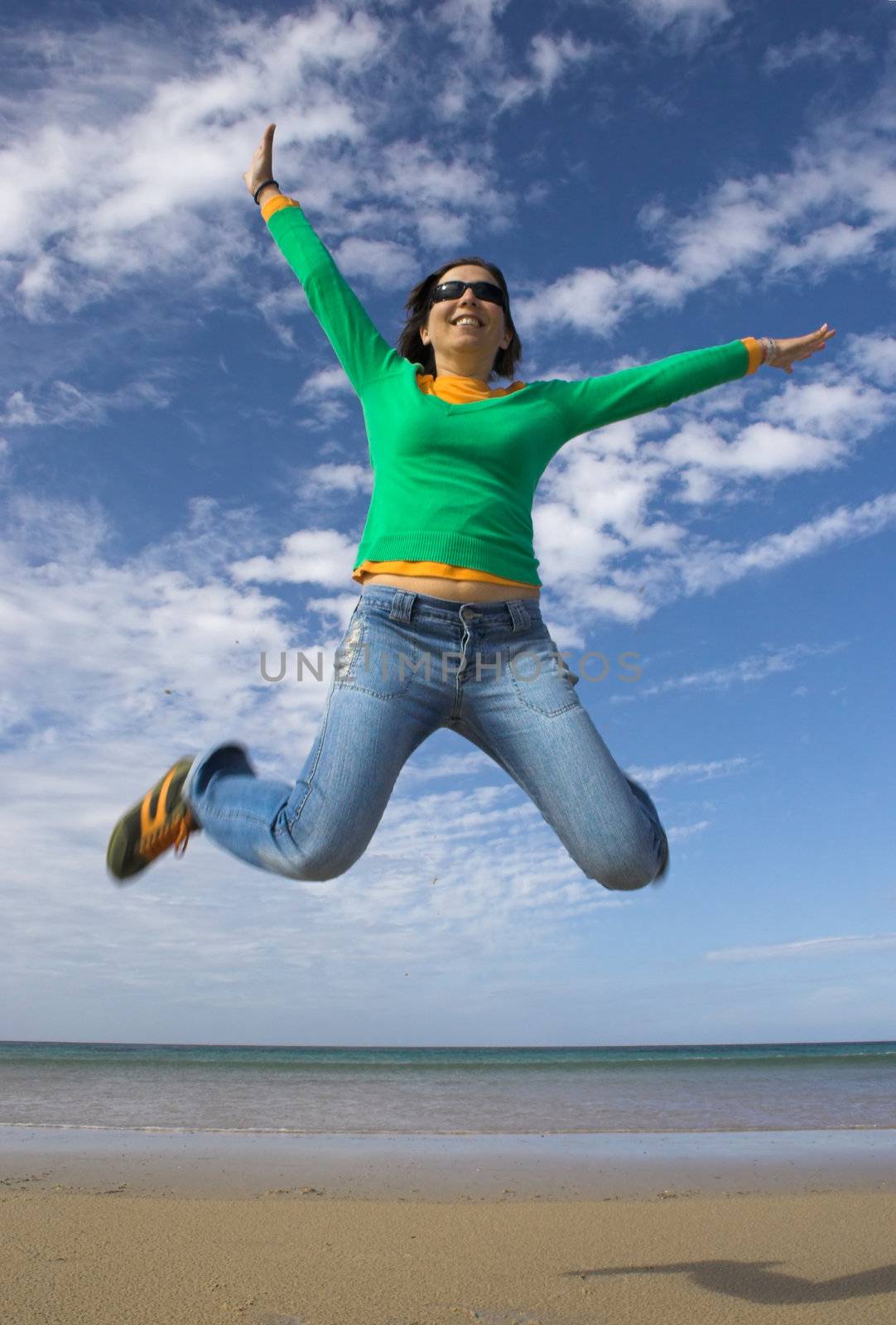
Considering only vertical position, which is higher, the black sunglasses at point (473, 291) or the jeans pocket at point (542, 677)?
the black sunglasses at point (473, 291)

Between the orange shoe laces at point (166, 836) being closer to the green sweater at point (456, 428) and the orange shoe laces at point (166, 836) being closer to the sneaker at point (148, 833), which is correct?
the sneaker at point (148, 833)

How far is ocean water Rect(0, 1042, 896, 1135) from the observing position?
33.2ft

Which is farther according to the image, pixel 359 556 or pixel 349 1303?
pixel 349 1303

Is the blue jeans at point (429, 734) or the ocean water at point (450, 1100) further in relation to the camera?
the ocean water at point (450, 1100)

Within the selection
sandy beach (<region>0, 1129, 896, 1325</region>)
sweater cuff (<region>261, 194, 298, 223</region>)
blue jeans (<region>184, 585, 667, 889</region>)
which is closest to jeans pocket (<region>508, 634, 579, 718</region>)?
blue jeans (<region>184, 585, 667, 889</region>)

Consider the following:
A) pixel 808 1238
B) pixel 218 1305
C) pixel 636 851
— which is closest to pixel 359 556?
pixel 636 851

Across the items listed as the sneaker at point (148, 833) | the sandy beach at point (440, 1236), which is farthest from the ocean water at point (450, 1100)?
the sneaker at point (148, 833)

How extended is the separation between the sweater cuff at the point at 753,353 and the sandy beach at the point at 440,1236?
3.50 metres

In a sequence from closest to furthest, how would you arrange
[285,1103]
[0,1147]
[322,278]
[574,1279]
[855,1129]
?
[322,278] < [574,1279] < [0,1147] < [855,1129] < [285,1103]

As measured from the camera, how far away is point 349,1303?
3.95m

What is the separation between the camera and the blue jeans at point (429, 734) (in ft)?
9.38

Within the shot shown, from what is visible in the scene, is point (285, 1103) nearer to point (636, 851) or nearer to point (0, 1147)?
point (0, 1147)

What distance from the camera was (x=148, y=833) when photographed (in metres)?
3.12

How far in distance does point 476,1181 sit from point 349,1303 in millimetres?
2969
